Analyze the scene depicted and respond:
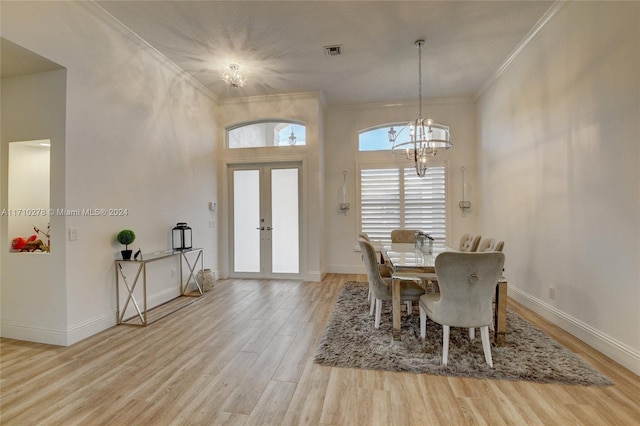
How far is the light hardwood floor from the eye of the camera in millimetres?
1801

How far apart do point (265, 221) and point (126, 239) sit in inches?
99.9

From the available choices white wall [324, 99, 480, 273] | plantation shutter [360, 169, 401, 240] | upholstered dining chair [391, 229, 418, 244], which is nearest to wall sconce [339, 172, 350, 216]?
white wall [324, 99, 480, 273]

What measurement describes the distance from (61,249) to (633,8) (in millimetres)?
5396

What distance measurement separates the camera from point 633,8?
2.23 metres

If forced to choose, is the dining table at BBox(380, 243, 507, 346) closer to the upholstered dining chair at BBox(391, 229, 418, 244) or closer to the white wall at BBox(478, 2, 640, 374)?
the white wall at BBox(478, 2, 640, 374)

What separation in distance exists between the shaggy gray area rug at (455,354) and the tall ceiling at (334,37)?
136 inches

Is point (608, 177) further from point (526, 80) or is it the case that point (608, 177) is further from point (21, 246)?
point (21, 246)

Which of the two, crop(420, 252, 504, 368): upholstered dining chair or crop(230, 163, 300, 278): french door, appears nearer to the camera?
crop(420, 252, 504, 368): upholstered dining chair

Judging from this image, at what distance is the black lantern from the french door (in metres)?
1.19

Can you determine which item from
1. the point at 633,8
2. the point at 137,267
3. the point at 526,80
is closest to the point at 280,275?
the point at 137,267

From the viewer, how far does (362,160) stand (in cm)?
596

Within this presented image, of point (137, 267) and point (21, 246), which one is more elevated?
point (21, 246)

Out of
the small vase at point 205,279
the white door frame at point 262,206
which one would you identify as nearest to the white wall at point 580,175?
the white door frame at point 262,206

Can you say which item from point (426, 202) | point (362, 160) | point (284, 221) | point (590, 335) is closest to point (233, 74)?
point (284, 221)
